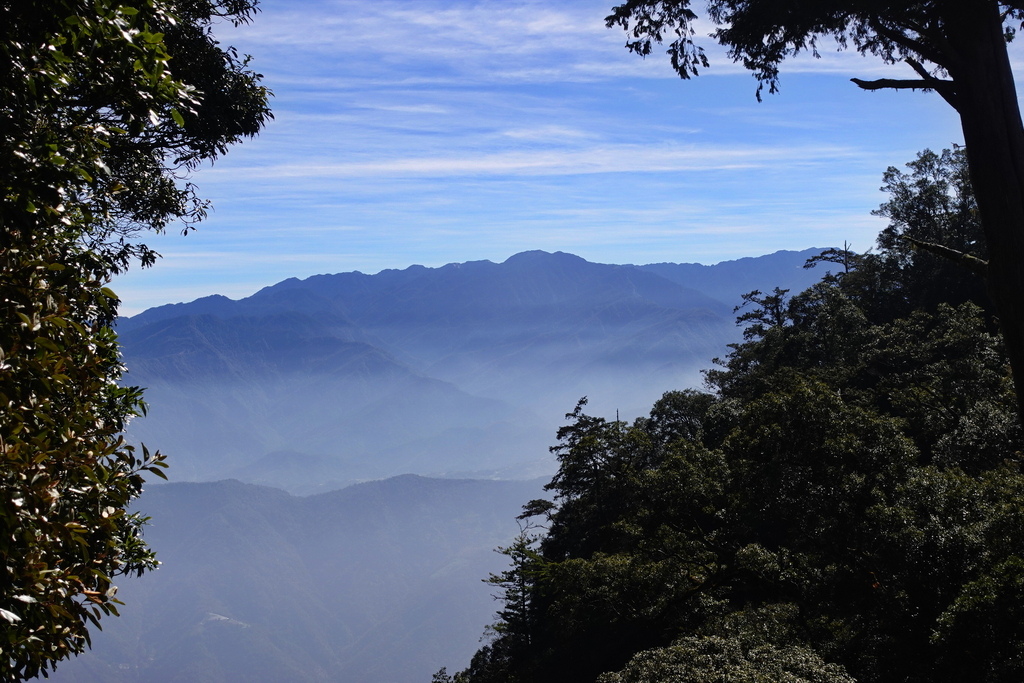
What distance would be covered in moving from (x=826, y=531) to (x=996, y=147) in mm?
8522

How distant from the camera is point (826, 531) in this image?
13977 millimetres

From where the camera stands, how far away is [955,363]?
836 inches

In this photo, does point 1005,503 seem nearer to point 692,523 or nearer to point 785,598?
point 785,598

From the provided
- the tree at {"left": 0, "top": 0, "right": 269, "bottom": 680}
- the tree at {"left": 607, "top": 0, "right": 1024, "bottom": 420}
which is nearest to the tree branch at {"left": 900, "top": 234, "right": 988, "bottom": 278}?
the tree at {"left": 607, "top": 0, "right": 1024, "bottom": 420}

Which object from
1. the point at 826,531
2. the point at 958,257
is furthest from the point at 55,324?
the point at 826,531

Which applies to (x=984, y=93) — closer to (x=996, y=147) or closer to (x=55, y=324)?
(x=996, y=147)

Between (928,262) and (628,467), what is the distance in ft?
77.2

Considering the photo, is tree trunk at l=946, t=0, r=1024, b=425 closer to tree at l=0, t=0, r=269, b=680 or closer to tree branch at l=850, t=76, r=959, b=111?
tree branch at l=850, t=76, r=959, b=111

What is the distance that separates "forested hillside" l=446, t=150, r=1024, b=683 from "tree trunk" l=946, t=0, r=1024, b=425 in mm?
937

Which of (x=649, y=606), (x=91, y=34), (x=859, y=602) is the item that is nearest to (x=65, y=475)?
(x=91, y=34)

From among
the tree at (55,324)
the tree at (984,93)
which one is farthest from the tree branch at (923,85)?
the tree at (55,324)

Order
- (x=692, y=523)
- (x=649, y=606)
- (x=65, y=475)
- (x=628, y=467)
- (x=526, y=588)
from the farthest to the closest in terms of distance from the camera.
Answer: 1. (x=526, y=588)
2. (x=628, y=467)
3. (x=692, y=523)
4. (x=649, y=606)
5. (x=65, y=475)

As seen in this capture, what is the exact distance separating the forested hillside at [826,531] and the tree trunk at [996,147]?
36.9 inches

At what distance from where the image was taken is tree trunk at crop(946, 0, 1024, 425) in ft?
25.1
